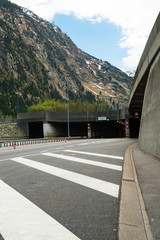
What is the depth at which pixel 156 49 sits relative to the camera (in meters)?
12.1

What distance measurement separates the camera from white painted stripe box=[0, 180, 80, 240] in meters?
3.14

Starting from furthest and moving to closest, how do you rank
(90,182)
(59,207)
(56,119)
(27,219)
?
(56,119) < (90,182) < (59,207) < (27,219)

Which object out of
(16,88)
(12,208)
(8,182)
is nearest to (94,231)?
(12,208)

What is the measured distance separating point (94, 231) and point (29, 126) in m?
59.0

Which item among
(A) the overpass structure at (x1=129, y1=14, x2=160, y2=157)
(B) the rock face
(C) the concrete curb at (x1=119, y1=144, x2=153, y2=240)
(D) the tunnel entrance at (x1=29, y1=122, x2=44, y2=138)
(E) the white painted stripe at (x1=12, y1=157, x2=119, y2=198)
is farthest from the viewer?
(D) the tunnel entrance at (x1=29, y1=122, x2=44, y2=138)

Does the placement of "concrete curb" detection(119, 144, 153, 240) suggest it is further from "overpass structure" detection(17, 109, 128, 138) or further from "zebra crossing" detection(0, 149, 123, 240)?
"overpass structure" detection(17, 109, 128, 138)

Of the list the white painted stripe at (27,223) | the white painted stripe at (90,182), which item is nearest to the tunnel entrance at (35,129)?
the white painted stripe at (90,182)

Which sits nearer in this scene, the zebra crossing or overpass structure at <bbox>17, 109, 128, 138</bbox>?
the zebra crossing

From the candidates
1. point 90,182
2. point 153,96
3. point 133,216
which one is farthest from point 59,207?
point 153,96

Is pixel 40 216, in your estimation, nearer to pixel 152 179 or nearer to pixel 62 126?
pixel 152 179

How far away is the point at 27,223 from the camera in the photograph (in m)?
3.59

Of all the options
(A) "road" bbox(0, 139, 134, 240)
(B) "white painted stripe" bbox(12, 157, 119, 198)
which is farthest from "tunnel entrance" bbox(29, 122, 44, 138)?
(A) "road" bbox(0, 139, 134, 240)

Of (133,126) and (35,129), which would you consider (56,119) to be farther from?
(133,126)

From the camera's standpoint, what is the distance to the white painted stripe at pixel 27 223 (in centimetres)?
314
